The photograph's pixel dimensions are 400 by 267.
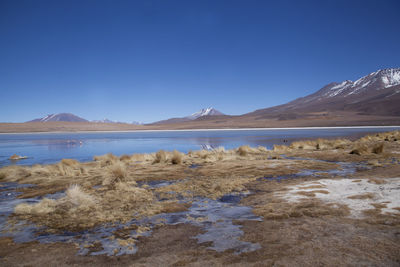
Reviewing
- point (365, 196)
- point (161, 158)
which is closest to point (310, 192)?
point (365, 196)

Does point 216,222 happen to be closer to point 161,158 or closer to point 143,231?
point 143,231

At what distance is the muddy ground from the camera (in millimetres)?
3555

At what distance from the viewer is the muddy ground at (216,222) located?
355 cm

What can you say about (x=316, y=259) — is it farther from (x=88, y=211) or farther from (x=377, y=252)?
(x=88, y=211)

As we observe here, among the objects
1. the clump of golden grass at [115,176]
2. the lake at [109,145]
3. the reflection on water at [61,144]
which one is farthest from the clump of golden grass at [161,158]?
the reflection on water at [61,144]

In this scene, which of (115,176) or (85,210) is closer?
(85,210)

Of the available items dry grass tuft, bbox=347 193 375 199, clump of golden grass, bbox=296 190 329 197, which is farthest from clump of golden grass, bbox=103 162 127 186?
dry grass tuft, bbox=347 193 375 199

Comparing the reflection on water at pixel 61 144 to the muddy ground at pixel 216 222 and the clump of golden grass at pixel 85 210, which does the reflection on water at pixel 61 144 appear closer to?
the muddy ground at pixel 216 222

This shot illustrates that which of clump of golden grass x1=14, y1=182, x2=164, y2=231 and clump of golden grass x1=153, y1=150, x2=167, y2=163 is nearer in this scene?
clump of golden grass x1=14, y1=182, x2=164, y2=231

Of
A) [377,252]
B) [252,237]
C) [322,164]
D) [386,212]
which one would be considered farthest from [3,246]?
[322,164]

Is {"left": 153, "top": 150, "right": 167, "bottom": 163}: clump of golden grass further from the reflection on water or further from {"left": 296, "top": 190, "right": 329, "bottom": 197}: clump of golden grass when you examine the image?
the reflection on water

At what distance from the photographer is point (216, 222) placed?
5.01 m

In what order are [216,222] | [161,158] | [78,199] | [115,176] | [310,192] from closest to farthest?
[216,222], [78,199], [310,192], [115,176], [161,158]

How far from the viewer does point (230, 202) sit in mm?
6434
